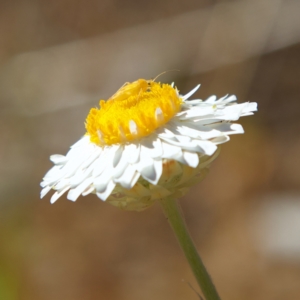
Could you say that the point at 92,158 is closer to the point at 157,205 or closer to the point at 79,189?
the point at 79,189

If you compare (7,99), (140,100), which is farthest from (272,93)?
(140,100)

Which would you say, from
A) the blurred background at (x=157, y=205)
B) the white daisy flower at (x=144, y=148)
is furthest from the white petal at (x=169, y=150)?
the blurred background at (x=157, y=205)

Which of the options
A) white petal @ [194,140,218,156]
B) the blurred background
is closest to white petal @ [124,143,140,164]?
white petal @ [194,140,218,156]

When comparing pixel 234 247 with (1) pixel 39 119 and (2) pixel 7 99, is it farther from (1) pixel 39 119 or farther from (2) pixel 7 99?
(2) pixel 7 99

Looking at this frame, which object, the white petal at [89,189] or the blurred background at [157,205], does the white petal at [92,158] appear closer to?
the white petal at [89,189]

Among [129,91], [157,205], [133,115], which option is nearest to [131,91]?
[129,91]

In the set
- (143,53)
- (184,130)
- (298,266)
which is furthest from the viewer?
(143,53)
